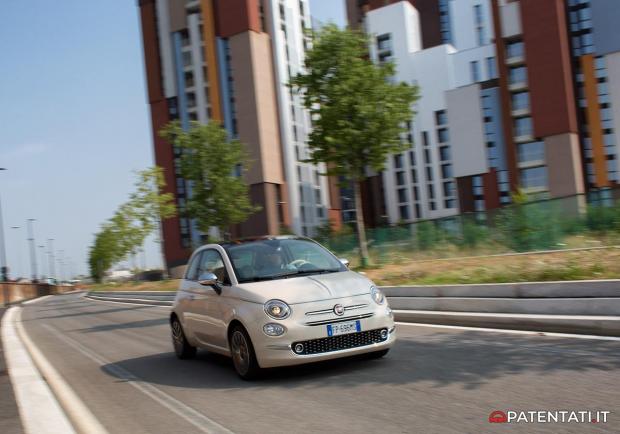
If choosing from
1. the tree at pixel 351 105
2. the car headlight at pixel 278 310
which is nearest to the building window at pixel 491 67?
the tree at pixel 351 105

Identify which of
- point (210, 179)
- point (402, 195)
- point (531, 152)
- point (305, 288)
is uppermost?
point (531, 152)

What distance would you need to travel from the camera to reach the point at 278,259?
8031 millimetres

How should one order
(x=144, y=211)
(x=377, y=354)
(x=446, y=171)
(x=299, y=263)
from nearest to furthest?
1. (x=377, y=354)
2. (x=299, y=263)
3. (x=144, y=211)
4. (x=446, y=171)

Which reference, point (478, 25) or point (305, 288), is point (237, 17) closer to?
point (478, 25)

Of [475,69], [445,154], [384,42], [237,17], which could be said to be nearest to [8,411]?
[237,17]

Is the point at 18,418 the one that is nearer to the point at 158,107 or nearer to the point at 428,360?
the point at 428,360

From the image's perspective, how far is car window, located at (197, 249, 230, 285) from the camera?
8.04m

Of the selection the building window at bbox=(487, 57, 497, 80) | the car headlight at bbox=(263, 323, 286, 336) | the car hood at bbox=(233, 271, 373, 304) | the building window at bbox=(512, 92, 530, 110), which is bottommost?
the car headlight at bbox=(263, 323, 286, 336)

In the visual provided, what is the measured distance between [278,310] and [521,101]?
62.6m

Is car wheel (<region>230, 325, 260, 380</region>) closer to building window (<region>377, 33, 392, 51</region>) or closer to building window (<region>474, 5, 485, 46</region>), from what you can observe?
building window (<region>377, 33, 392, 51</region>)

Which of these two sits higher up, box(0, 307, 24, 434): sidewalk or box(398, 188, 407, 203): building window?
box(398, 188, 407, 203): building window

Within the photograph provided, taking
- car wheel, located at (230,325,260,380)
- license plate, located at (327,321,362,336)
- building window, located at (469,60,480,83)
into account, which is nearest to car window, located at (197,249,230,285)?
car wheel, located at (230,325,260,380)

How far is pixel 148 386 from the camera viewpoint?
7.72 m

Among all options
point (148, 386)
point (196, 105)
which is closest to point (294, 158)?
point (196, 105)
